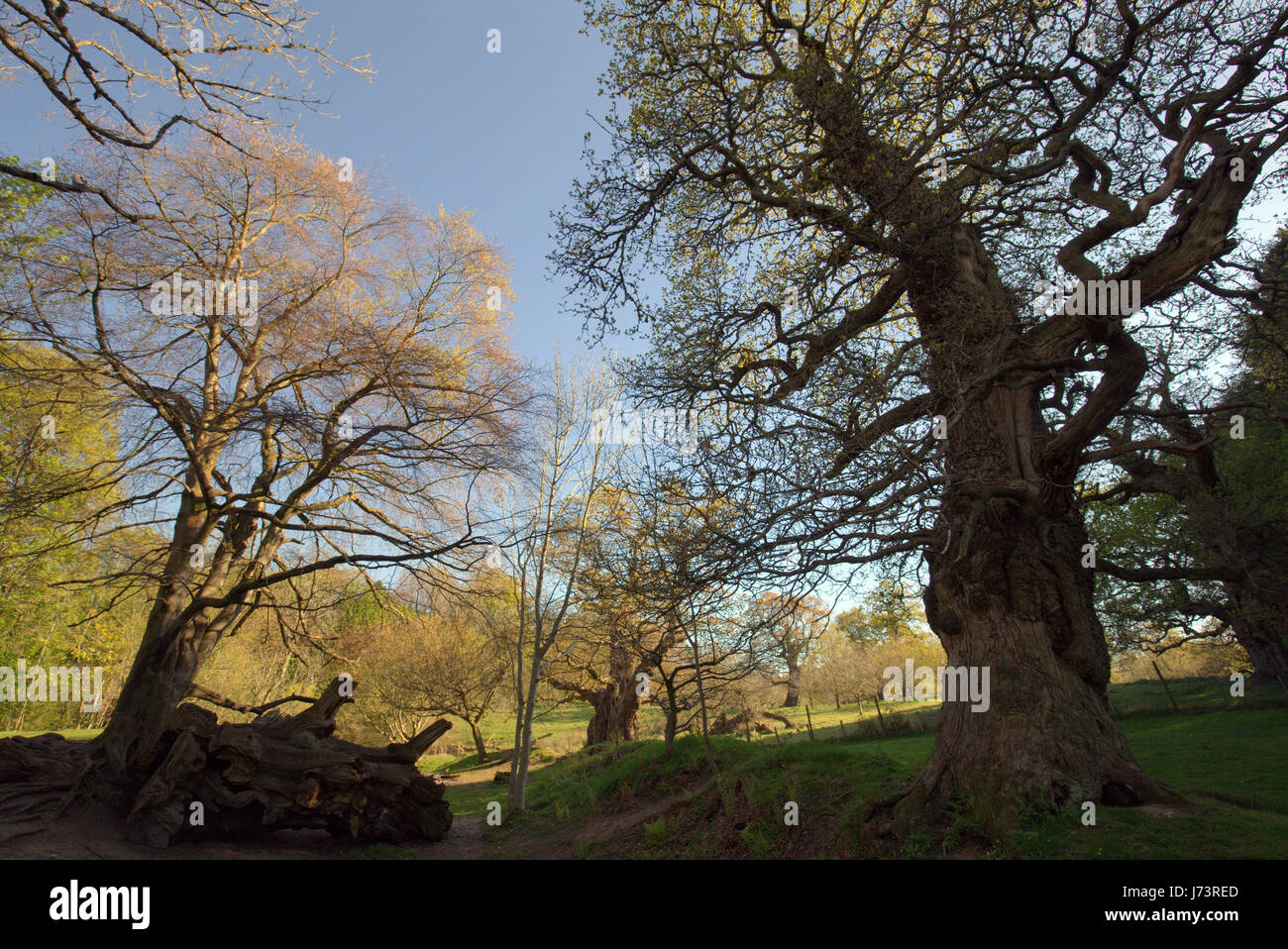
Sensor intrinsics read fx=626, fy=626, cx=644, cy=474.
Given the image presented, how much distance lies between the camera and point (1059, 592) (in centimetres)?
749

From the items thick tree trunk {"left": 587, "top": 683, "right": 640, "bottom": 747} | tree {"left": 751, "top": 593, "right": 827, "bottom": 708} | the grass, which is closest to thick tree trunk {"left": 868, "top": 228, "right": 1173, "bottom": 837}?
the grass

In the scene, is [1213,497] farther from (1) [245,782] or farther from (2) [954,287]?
(1) [245,782]

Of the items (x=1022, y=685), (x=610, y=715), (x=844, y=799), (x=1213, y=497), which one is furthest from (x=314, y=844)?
(x=1213, y=497)

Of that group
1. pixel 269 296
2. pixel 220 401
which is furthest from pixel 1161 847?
pixel 269 296

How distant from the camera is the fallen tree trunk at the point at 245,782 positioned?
28.8 feet

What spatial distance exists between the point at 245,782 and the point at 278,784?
1.51 ft

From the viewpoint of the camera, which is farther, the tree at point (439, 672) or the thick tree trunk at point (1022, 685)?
the tree at point (439, 672)

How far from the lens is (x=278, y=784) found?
971 centimetres

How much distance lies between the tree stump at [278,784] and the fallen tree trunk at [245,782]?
0.01 m

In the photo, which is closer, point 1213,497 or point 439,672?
point 1213,497

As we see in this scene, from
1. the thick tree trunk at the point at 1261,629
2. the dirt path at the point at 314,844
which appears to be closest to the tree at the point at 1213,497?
the thick tree trunk at the point at 1261,629

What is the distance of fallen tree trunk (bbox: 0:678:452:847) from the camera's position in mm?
8766

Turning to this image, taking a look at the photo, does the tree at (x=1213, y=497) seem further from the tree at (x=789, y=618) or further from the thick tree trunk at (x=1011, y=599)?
the tree at (x=789, y=618)
